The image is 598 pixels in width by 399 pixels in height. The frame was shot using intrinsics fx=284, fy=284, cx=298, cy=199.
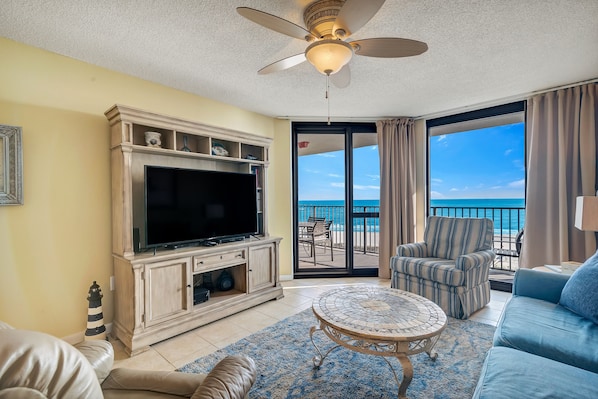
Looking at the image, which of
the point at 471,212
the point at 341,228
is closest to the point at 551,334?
the point at 471,212

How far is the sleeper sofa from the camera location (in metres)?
1.11

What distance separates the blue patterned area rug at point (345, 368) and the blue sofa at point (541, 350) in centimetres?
48

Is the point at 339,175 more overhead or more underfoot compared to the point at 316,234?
more overhead

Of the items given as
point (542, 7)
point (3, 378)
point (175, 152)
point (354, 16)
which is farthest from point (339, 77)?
point (3, 378)

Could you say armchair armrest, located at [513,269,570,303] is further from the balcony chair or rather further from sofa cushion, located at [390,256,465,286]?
the balcony chair

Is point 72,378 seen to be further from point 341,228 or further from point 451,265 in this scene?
point 341,228

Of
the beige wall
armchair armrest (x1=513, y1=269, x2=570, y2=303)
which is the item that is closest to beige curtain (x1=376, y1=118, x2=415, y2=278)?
armchair armrest (x1=513, y1=269, x2=570, y2=303)

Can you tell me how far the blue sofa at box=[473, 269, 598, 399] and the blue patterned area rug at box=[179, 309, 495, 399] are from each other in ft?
1.59

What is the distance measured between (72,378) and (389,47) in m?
2.01

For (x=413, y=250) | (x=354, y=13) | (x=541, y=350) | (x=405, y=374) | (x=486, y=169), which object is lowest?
(x=405, y=374)

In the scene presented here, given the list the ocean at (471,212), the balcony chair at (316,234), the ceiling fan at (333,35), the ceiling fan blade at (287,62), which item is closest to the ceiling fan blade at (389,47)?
the ceiling fan at (333,35)

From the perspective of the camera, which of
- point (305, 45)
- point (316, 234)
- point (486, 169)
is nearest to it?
point (305, 45)

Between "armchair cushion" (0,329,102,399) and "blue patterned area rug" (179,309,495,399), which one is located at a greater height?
"armchair cushion" (0,329,102,399)

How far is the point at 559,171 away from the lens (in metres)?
3.04
